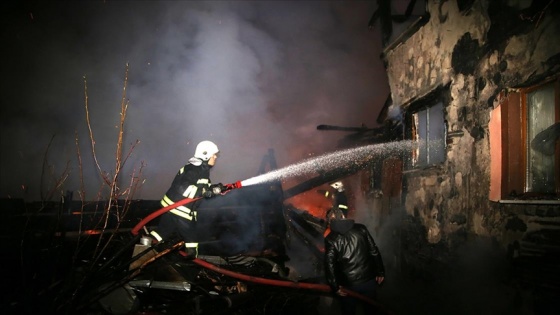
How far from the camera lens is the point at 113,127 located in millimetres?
16297

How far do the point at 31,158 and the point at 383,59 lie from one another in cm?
1614

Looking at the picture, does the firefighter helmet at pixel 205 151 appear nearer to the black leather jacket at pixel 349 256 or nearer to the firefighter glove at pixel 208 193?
the firefighter glove at pixel 208 193

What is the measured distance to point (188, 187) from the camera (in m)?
5.41

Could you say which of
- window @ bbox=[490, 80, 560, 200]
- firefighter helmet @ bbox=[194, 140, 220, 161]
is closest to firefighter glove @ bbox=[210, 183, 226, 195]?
firefighter helmet @ bbox=[194, 140, 220, 161]

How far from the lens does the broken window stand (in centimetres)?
685

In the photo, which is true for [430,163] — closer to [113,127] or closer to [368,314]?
[368,314]

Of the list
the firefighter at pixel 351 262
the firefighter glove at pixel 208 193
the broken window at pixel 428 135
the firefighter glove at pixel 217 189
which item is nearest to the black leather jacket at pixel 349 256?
the firefighter at pixel 351 262

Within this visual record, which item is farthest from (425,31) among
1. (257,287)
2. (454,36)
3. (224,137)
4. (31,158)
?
(31,158)

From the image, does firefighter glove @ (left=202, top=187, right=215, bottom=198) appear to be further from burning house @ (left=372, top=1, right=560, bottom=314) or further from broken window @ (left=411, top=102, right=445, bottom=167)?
broken window @ (left=411, top=102, right=445, bottom=167)

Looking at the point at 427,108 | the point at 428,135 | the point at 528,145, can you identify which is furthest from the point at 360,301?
the point at 427,108

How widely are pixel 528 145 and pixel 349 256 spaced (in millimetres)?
3065

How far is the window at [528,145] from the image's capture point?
4258mm

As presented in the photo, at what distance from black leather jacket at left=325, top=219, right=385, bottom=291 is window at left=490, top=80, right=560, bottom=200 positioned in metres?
2.09

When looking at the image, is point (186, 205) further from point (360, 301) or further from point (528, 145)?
point (528, 145)
